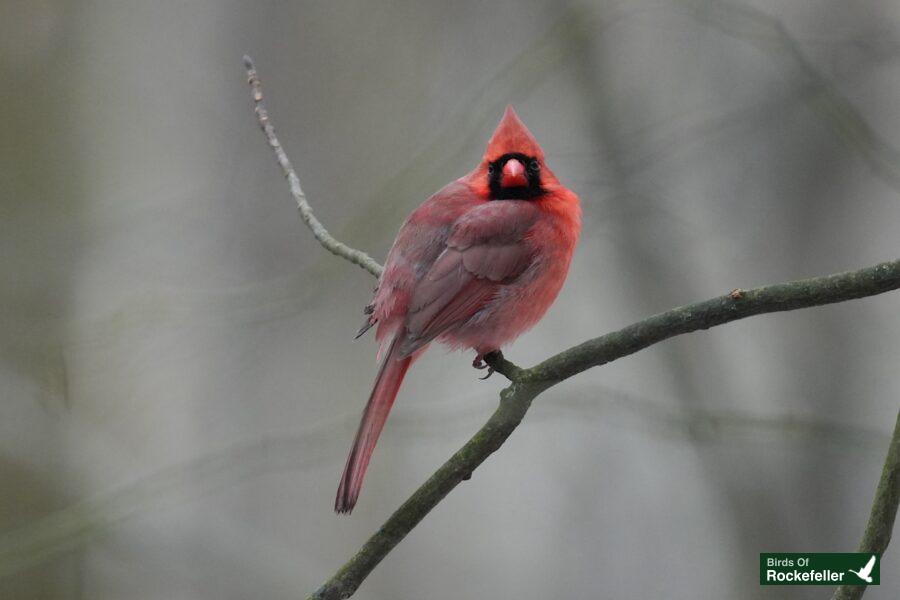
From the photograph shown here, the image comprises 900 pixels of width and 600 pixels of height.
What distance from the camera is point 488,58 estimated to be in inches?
173

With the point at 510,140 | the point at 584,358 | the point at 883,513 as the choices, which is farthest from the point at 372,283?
the point at 883,513

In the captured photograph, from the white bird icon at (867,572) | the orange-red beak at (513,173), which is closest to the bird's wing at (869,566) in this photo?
the white bird icon at (867,572)

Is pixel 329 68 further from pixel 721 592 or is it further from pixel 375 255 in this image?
pixel 721 592

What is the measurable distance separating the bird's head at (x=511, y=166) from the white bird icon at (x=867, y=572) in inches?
39.5

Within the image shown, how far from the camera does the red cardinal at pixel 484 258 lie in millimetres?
2029

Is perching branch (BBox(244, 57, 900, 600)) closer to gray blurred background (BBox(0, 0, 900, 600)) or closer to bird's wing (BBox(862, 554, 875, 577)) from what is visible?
bird's wing (BBox(862, 554, 875, 577))

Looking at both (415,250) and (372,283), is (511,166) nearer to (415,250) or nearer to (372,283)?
(415,250)

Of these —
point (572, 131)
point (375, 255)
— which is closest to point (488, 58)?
point (572, 131)

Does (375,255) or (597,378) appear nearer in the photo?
(375,255)

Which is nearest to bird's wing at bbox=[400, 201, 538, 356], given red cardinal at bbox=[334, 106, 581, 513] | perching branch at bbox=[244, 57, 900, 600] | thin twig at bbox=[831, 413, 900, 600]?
red cardinal at bbox=[334, 106, 581, 513]

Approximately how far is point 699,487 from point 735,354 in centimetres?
52

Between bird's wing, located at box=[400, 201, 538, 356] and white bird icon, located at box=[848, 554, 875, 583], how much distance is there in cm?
84

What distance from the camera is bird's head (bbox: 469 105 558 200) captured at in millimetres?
2184

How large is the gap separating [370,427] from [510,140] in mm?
792
